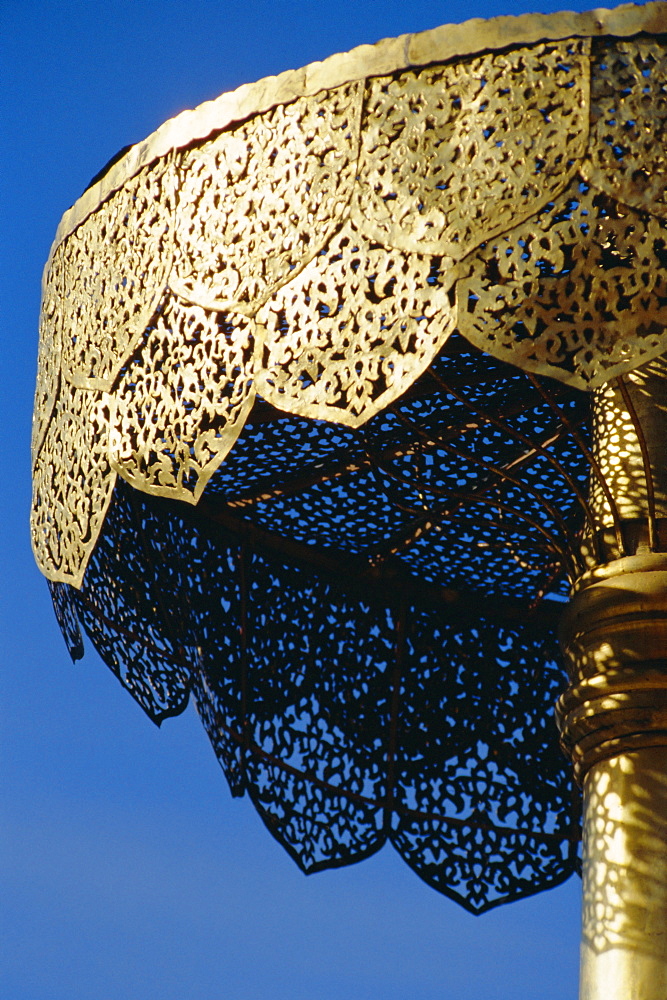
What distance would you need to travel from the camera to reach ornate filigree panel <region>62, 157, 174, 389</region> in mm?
4051

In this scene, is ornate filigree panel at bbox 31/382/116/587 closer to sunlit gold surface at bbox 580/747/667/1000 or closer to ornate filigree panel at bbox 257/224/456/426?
ornate filigree panel at bbox 257/224/456/426

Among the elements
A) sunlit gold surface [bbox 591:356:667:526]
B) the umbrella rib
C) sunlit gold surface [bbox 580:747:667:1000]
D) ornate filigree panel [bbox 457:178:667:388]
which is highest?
the umbrella rib

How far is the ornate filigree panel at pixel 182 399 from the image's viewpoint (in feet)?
12.5

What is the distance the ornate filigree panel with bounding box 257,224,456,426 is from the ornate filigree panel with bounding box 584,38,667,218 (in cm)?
44

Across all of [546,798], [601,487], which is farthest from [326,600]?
[601,487]

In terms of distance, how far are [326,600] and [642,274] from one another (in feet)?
8.28

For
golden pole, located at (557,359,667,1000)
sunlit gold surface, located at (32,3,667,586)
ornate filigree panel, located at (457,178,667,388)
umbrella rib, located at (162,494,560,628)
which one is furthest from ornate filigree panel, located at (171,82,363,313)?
umbrella rib, located at (162,494,560,628)

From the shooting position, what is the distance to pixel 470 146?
356cm

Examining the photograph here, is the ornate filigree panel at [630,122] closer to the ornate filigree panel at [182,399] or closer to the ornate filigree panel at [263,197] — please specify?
the ornate filigree panel at [263,197]

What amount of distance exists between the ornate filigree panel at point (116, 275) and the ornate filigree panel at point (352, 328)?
1.47ft

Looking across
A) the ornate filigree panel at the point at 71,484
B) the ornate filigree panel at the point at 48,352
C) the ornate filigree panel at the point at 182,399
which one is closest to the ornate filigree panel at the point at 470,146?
the ornate filigree panel at the point at 182,399

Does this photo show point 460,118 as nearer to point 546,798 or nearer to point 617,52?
point 617,52

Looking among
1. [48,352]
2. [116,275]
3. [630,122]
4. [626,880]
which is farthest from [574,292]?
[48,352]

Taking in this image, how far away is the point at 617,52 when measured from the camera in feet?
11.7
